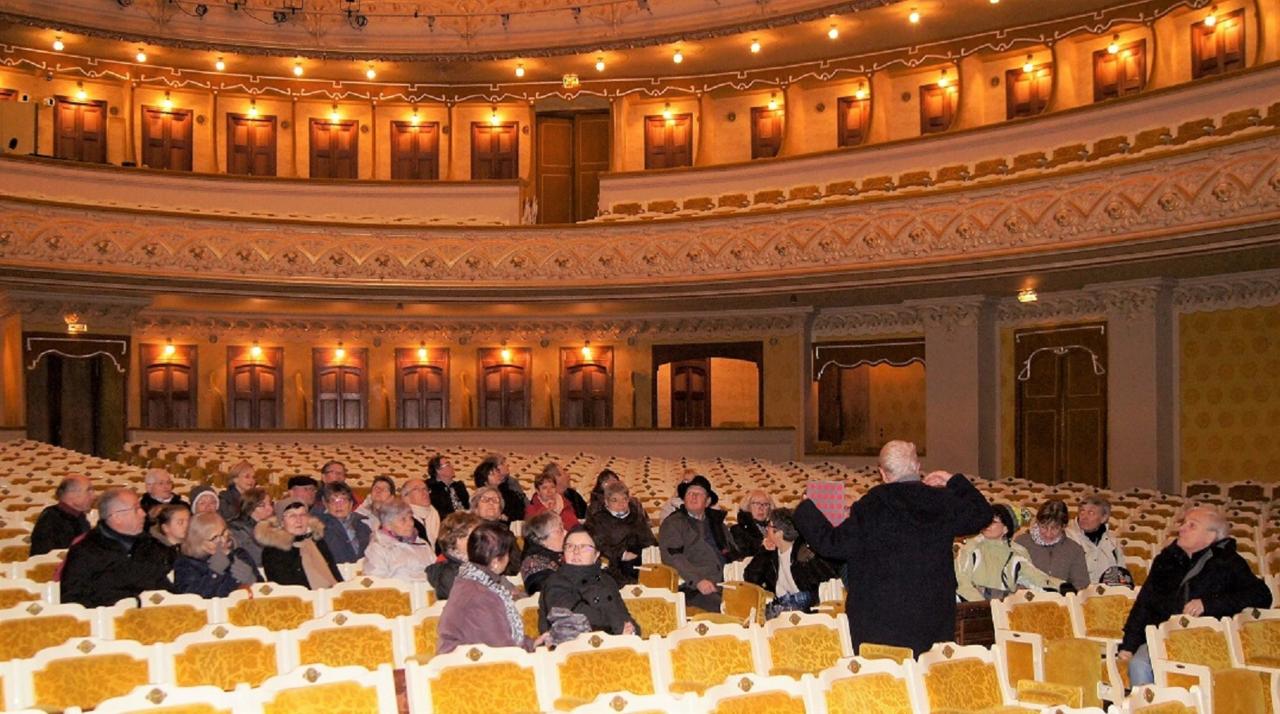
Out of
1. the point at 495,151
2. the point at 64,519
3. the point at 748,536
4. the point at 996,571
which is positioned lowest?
the point at 996,571

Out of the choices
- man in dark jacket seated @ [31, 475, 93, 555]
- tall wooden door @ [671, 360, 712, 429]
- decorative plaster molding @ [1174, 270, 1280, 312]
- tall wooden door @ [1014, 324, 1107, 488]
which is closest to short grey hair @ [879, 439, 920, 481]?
man in dark jacket seated @ [31, 475, 93, 555]

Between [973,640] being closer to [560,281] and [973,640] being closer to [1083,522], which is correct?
[1083,522]

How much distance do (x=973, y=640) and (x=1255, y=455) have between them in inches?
475

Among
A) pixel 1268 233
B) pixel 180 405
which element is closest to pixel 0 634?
pixel 1268 233

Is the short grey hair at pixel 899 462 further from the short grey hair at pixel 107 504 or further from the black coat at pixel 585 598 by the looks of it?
the short grey hair at pixel 107 504

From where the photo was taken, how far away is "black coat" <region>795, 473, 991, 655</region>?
4957mm

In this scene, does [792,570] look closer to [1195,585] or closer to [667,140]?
[1195,585]

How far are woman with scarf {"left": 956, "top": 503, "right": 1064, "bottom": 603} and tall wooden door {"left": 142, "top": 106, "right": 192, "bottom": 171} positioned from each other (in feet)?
61.3

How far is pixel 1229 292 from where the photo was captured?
17375mm

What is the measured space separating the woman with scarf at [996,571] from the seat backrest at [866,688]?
290 cm

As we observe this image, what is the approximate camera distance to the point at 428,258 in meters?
20.9

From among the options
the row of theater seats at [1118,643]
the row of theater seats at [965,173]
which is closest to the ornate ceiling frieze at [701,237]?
the row of theater seats at [965,173]

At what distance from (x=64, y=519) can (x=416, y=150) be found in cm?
1728

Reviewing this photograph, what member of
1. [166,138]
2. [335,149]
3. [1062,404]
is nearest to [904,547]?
[1062,404]
